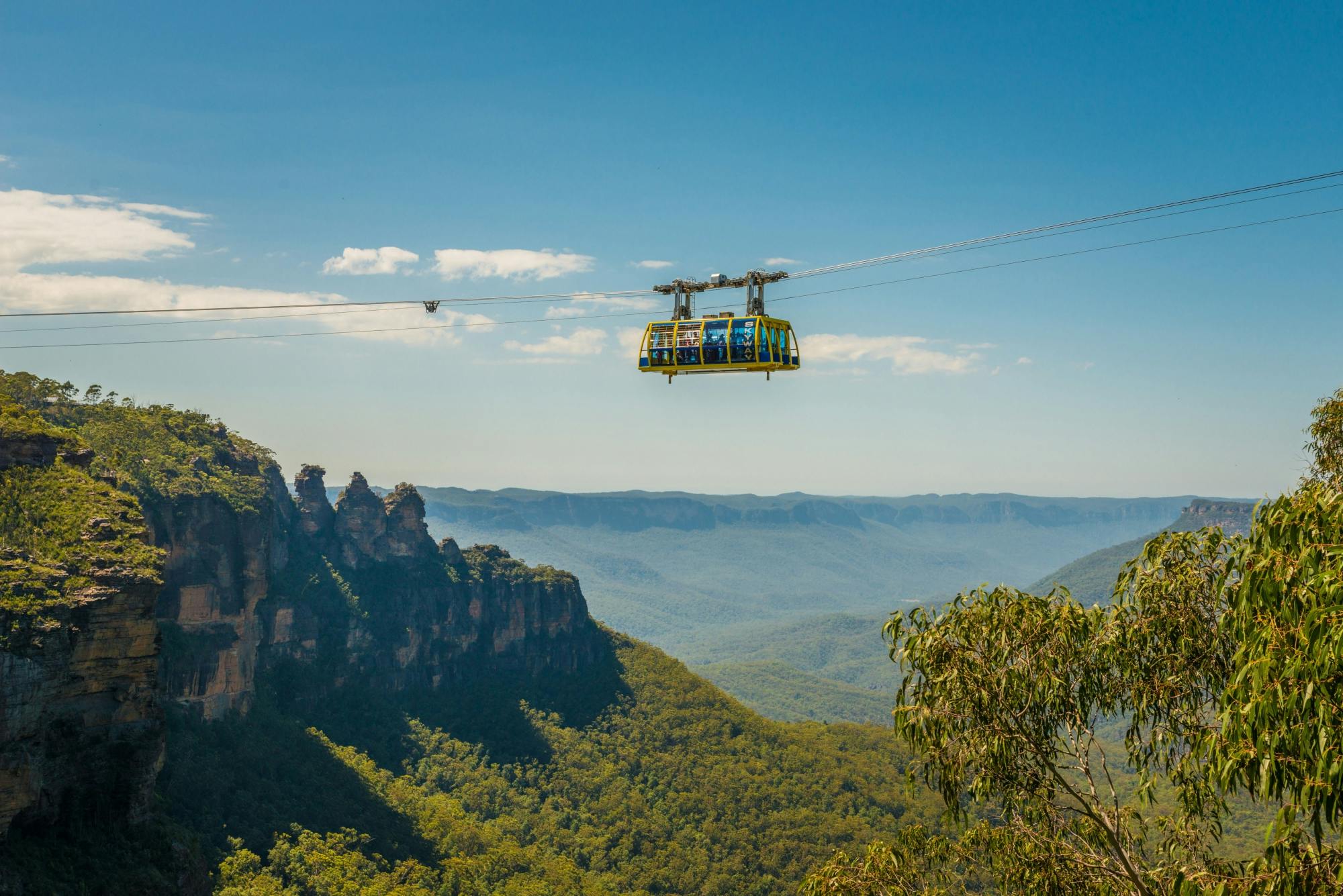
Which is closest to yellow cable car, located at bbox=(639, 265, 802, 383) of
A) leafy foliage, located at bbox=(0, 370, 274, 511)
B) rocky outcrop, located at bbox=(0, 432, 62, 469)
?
rocky outcrop, located at bbox=(0, 432, 62, 469)

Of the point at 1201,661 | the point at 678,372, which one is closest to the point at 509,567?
the point at 678,372

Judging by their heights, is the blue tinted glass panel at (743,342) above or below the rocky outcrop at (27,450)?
above

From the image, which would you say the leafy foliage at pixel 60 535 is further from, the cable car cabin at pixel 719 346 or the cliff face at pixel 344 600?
the cable car cabin at pixel 719 346

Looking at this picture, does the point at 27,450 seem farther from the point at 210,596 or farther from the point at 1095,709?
the point at 1095,709

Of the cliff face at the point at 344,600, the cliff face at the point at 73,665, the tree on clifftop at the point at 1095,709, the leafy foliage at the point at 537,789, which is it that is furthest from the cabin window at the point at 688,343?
the cliff face at the point at 344,600

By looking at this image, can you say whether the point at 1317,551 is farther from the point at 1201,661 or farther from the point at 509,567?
the point at 509,567

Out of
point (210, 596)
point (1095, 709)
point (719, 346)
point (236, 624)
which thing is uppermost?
point (719, 346)

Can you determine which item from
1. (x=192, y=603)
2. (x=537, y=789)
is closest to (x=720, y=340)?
(x=192, y=603)
